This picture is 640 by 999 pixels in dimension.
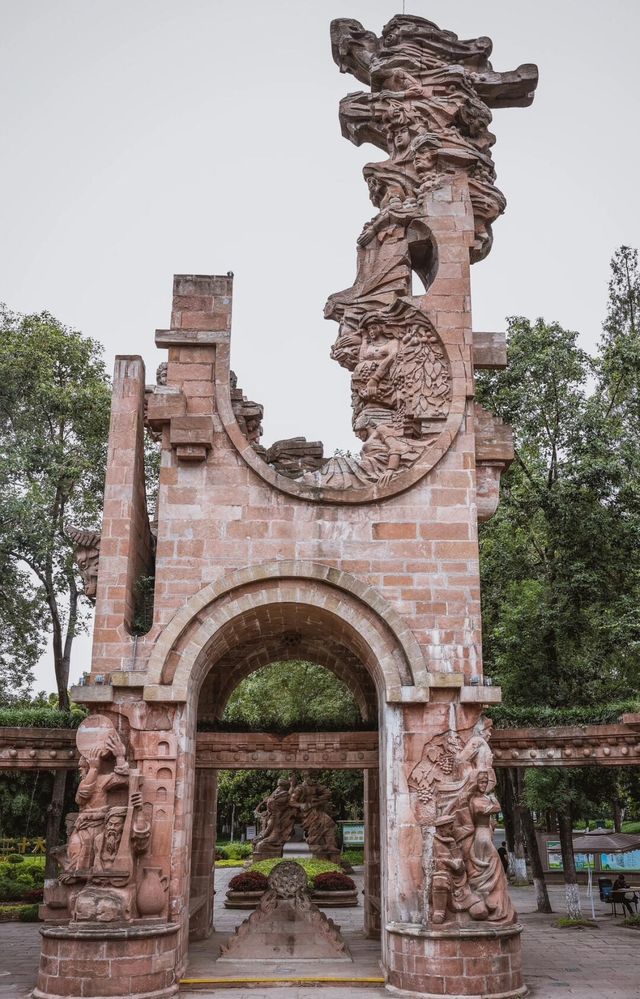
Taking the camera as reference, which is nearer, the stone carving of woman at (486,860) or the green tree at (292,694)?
the stone carving of woman at (486,860)

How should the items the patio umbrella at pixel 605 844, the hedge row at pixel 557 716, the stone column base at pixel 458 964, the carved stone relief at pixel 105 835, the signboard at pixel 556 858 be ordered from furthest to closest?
the signboard at pixel 556 858, the patio umbrella at pixel 605 844, the hedge row at pixel 557 716, the carved stone relief at pixel 105 835, the stone column base at pixel 458 964

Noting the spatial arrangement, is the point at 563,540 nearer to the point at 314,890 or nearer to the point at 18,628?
the point at 314,890

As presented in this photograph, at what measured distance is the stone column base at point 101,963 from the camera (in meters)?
11.1

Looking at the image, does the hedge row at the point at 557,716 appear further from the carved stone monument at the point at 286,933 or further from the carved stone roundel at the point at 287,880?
the carved stone monument at the point at 286,933

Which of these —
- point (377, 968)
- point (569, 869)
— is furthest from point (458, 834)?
point (569, 869)

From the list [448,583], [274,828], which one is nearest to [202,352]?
[448,583]

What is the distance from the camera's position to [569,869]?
1988cm

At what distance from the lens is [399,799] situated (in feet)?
40.2

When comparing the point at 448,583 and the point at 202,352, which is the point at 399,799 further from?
the point at 202,352

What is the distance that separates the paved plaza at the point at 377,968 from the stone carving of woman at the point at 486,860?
1.31 metres

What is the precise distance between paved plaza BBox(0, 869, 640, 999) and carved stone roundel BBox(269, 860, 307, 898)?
108 centimetres

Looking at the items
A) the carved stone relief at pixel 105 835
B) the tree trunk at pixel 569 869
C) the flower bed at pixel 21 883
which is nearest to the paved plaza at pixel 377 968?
the tree trunk at pixel 569 869

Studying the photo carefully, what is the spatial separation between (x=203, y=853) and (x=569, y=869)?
29.4 feet

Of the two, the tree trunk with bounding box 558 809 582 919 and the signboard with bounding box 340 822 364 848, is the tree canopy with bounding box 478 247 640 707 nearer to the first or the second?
the tree trunk with bounding box 558 809 582 919
